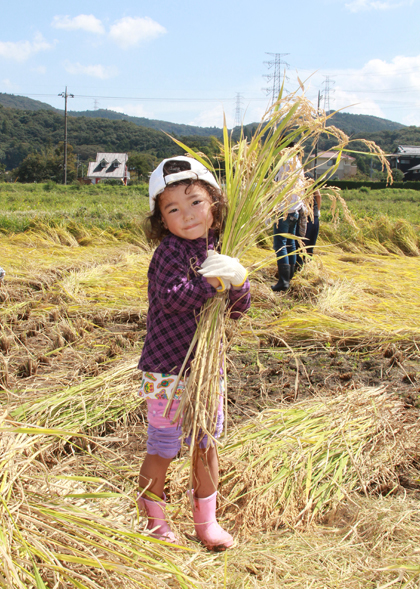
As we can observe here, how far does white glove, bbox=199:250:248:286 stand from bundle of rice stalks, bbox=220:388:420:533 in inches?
25.2

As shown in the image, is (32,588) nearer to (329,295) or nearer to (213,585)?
(213,585)

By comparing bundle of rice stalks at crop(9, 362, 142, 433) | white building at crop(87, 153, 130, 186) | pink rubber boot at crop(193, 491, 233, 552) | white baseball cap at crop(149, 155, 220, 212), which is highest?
white building at crop(87, 153, 130, 186)

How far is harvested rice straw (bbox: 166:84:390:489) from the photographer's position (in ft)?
4.82

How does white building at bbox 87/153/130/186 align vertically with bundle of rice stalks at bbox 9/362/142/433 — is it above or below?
above

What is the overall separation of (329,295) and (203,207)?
2.85 meters

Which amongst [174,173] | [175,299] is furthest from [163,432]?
[174,173]

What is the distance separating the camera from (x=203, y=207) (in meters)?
1.56

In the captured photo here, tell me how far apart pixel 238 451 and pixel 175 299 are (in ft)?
2.78

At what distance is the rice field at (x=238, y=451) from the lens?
1.15 metres

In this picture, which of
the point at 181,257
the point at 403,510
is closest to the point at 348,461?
the point at 403,510

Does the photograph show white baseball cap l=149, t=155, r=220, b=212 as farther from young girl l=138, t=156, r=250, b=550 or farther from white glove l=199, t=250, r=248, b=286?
white glove l=199, t=250, r=248, b=286

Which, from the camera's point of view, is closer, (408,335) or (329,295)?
(408,335)

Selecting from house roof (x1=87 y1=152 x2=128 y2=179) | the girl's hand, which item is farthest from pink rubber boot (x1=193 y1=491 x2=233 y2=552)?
house roof (x1=87 y1=152 x2=128 y2=179)

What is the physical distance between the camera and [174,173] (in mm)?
1528
